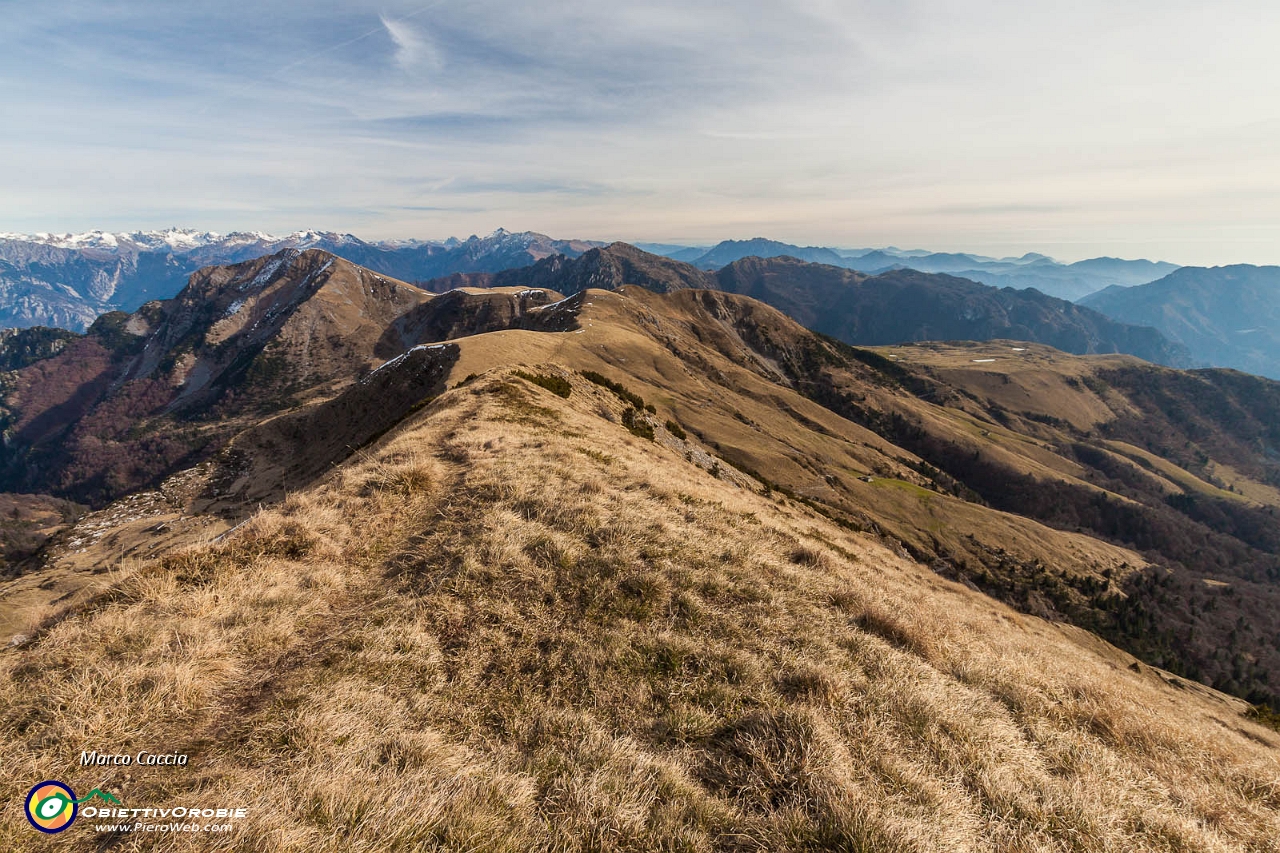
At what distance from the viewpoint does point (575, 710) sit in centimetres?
721

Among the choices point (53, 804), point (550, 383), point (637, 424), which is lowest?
point (637, 424)

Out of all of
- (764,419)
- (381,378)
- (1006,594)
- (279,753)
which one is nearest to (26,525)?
(381,378)

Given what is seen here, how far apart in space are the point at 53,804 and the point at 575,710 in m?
5.92

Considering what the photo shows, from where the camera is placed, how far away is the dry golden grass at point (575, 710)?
522 centimetres

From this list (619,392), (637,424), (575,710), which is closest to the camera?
(575,710)

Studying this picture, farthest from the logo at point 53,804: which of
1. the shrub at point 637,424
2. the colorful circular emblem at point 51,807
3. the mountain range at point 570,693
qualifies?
the shrub at point 637,424

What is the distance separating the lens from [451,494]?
14.2m

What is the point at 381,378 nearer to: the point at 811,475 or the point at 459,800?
the point at 459,800

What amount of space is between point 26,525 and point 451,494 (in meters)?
254

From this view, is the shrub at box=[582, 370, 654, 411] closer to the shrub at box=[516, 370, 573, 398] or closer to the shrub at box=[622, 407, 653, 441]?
the shrub at box=[622, 407, 653, 441]

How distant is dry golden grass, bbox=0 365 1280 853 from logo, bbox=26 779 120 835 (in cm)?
16

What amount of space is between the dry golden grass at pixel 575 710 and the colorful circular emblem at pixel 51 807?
0.16m

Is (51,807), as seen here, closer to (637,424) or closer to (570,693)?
(570,693)

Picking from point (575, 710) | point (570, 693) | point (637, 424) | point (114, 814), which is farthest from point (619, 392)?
point (114, 814)
